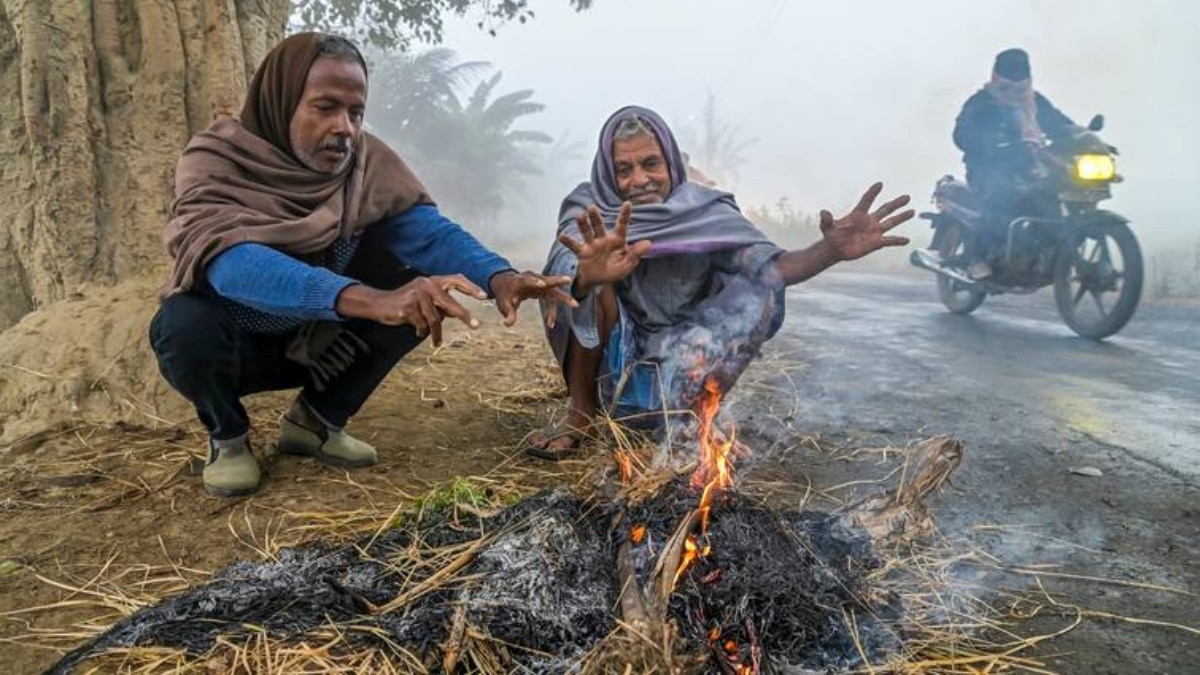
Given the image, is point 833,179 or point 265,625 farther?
point 833,179

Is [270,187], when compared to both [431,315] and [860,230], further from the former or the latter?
[860,230]

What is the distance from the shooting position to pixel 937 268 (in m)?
7.31

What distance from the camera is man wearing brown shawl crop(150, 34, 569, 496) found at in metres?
2.13

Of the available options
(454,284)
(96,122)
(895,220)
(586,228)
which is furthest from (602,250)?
(96,122)

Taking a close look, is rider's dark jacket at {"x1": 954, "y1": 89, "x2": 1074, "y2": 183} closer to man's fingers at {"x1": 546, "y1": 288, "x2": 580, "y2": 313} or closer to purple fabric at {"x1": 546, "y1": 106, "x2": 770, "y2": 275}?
purple fabric at {"x1": 546, "y1": 106, "x2": 770, "y2": 275}

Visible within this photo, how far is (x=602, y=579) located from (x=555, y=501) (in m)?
0.27

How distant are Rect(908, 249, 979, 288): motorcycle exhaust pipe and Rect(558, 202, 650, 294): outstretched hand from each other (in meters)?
5.40

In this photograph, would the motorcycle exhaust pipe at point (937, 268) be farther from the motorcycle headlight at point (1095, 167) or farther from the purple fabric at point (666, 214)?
the purple fabric at point (666, 214)

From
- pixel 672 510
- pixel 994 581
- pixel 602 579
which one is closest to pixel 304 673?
pixel 602 579

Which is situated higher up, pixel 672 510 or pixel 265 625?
pixel 672 510

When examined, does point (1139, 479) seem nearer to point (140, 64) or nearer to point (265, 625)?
point (265, 625)

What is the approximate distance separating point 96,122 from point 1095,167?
6604 mm

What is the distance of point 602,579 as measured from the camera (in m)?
1.68

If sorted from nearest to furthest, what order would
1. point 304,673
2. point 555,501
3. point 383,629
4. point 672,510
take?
point 304,673
point 383,629
point 672,510
point 555,501
